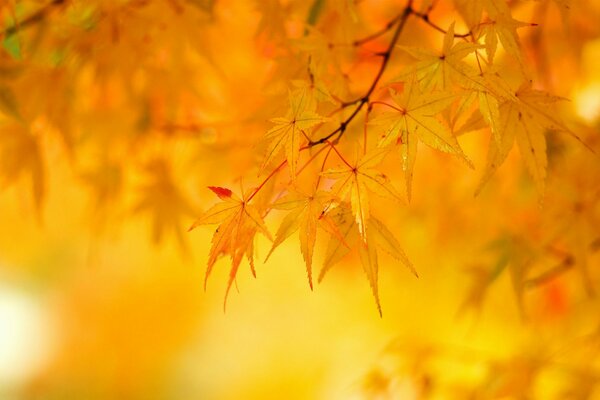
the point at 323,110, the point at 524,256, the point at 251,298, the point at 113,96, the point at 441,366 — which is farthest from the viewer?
the point at 251,298

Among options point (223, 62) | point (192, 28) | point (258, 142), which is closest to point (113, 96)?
point (223, 62)

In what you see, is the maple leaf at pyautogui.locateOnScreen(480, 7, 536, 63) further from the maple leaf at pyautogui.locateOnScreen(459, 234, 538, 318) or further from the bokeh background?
the maple leaf at pyautogui.locateOnScreen(459, 234, 538, 318)

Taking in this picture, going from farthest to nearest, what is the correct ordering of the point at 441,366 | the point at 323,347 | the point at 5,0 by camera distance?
the point at 323,347 → the point at 441,366 → the point at 5,0

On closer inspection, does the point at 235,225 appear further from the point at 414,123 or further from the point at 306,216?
the point at 414,123

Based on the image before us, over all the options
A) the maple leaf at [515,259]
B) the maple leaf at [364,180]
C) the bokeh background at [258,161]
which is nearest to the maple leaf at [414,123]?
the maple leaf at [364,180]

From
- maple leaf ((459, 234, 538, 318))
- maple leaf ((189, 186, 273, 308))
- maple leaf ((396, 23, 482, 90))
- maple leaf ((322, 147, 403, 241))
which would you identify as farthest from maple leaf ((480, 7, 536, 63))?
maple leaf ((459, 234, 538, 318))

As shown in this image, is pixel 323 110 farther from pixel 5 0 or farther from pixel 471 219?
pixel 471 219

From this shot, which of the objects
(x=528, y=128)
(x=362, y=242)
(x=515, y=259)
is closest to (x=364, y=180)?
(x=362, y=242)
